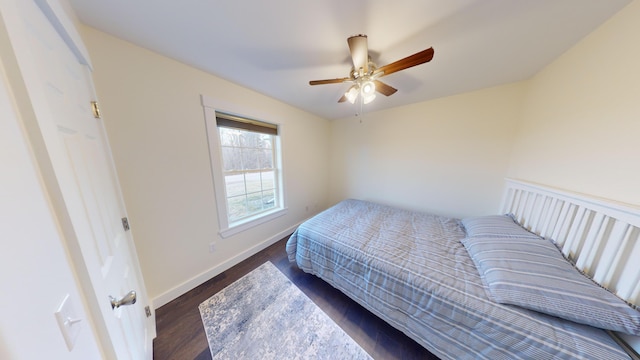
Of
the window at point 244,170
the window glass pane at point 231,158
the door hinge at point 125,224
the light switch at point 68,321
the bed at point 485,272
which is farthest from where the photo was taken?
the window glass pane at point 231,158

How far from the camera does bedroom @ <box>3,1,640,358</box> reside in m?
1.07

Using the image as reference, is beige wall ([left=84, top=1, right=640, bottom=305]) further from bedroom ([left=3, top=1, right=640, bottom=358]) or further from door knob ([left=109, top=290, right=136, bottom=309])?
door knob ([left=109, top=290, right=136, bottom=309])

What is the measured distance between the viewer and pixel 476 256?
1346 millimetres

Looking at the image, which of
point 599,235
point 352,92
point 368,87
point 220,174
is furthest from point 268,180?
point 599,235

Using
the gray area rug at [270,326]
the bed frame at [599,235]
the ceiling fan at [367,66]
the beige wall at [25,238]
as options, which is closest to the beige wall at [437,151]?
the bed frame at [599,235]

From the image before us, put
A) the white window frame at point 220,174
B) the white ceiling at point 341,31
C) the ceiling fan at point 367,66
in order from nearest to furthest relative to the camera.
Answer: the white ceiling at point 341,31
the ceiling fan at point 367,66
the white window frame at point 220,174

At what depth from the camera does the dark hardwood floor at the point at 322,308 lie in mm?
1276

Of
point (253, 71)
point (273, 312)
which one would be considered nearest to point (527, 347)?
point (273, 312)

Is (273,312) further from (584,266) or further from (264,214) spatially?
(584,266)

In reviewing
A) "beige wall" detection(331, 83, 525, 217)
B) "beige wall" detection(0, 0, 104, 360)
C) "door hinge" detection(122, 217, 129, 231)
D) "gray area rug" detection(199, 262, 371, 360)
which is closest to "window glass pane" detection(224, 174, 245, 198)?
"door hinge" detection(122, 217, 129, 231)

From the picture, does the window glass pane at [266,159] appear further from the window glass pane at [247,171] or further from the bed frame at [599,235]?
the bed frame at [599,235]

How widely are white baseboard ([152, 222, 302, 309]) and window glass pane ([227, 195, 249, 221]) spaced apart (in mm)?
471

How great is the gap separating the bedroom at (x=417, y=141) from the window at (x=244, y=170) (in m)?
0.14

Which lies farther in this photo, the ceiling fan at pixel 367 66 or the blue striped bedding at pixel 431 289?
the ceiling fan at pixel 367 66
